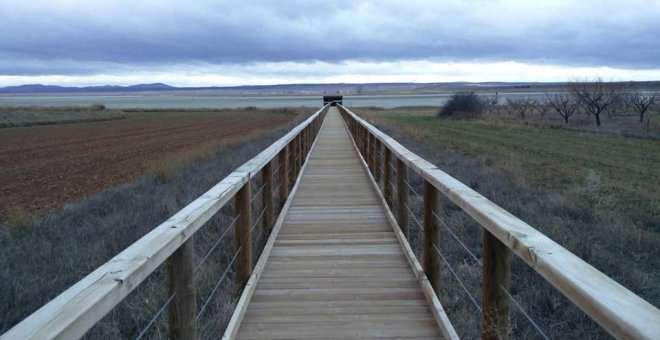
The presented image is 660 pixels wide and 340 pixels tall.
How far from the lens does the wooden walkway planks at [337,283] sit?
12.4 feet

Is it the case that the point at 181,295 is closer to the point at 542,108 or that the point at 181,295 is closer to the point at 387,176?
the point at 387,176

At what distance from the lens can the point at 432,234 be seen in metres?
4.33

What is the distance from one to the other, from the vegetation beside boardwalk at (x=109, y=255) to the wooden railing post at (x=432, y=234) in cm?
149

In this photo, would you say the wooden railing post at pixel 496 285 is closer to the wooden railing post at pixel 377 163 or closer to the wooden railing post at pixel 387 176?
the wooden railing post at pixel 387 176

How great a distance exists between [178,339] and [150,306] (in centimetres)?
181

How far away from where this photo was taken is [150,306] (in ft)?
14.8

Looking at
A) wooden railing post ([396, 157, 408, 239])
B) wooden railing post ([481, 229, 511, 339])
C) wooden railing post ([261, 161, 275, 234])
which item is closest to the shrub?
wooden railing post ([396, 157, 408, 239])

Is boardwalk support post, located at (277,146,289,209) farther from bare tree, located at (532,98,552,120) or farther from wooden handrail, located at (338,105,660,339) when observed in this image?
bare tree, located at (532,98,552,120)

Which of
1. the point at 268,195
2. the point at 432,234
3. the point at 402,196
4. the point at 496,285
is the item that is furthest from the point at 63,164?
the point at 496,285

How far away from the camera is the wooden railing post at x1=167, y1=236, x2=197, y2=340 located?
2.83 m

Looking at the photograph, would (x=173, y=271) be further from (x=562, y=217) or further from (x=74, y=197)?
(x=74, y=197)

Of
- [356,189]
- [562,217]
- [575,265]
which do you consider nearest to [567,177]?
[562,217]

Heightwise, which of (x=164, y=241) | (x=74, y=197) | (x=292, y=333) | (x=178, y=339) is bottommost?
(x=74, y=197)

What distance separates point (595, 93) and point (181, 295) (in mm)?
59600
